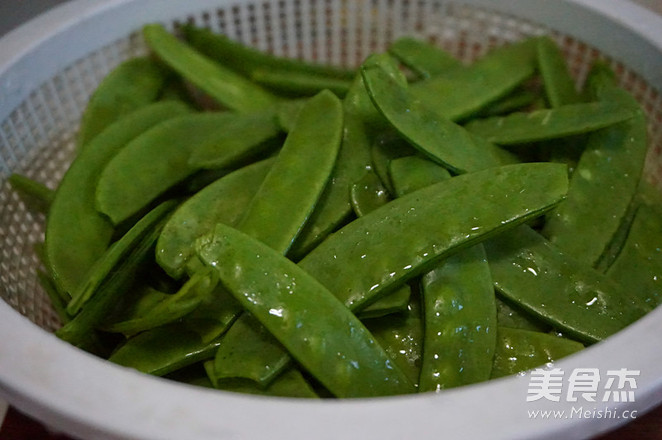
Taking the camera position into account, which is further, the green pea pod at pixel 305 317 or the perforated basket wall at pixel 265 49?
the perforated basket wall at pixel 265 49

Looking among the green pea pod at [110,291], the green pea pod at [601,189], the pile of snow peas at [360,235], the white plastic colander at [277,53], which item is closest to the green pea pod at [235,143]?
the pile of snow peas at [360,235]

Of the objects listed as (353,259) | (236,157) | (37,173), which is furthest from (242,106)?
(353,259)

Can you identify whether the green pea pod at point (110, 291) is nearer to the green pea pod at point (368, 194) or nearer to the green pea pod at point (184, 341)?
the green pea pod at point (184, 341)

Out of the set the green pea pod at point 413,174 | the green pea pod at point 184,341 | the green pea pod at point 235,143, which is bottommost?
the green pea pod at point 184,341

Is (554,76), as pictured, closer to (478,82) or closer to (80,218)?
(478,82)

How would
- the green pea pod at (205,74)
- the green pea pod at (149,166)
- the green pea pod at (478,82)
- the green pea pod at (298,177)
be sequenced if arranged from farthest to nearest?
the green pea pod at (205,74) < the green pea pod at (478,82) < the green pea pod at (149,166) < the green pea pod at (298,177)

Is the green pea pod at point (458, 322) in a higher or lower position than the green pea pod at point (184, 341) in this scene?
higher

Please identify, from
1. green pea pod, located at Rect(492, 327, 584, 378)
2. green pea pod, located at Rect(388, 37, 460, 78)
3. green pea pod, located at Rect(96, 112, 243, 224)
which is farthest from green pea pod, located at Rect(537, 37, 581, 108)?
green pea pod, located at Rect(96, 112, 243, 224)
